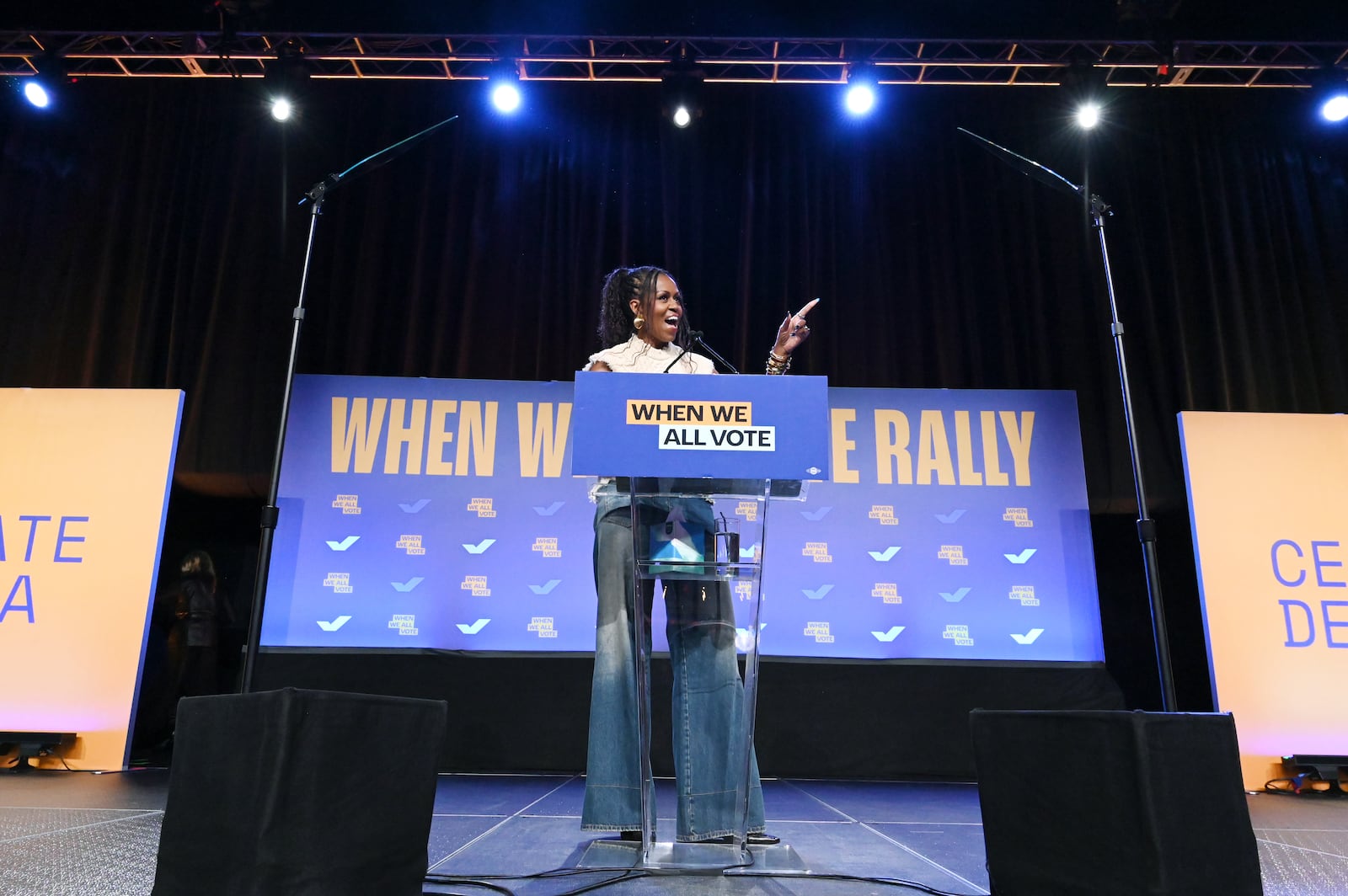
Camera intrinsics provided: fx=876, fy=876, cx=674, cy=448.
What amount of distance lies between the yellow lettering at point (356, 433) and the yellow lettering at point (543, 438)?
669mm

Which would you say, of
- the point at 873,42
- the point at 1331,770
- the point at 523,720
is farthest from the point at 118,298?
the point at 1331,770

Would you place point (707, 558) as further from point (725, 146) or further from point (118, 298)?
point (118, 298)

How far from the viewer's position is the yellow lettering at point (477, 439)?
13.6 feet

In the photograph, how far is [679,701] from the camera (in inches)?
72.6

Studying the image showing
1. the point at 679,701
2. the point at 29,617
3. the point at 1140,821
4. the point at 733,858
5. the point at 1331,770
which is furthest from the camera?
the point at 29,617

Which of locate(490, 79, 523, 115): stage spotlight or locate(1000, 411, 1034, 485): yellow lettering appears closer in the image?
locate(1000, 411, 1034, 485): yellow lettering

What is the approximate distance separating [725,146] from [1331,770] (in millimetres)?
4009

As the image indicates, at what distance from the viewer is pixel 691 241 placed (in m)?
4.69

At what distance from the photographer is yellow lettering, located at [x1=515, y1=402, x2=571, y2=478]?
4.14 meters

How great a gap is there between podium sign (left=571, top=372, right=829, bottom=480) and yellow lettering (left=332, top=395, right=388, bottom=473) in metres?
2.79

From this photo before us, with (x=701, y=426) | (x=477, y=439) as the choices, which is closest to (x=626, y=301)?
(x=701, y=426)

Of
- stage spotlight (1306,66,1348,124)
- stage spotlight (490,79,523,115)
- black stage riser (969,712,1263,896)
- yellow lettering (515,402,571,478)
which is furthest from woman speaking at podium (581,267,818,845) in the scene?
stage spotlight (1306,66,1348,124)

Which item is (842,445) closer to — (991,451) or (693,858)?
(991,451)

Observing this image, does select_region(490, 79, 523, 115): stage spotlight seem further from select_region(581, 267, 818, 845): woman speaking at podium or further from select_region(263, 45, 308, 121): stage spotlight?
select_region(581, 267, 818, 845): woman speaking at podium
